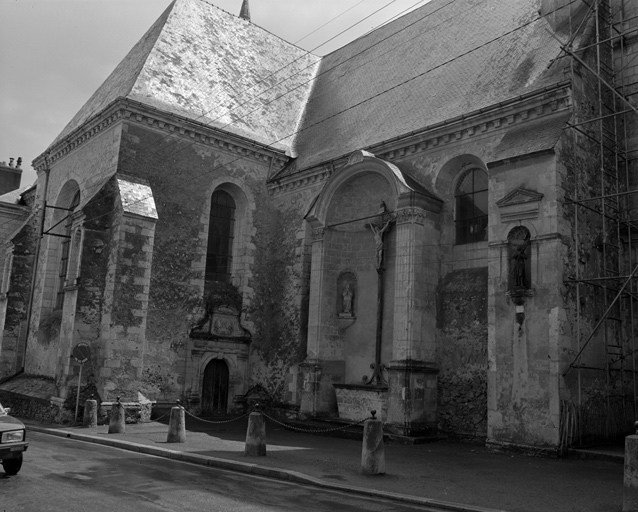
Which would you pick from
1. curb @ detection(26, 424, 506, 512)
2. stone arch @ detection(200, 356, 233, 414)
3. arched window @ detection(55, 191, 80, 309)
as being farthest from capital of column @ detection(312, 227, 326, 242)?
arched window @ detection(55, 191, 80, 309)

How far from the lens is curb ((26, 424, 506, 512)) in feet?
25.0

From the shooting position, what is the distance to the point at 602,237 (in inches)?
547

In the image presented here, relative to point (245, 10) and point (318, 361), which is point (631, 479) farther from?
point (245, 10)

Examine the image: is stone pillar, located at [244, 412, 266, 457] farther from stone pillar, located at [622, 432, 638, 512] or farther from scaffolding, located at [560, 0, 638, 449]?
stone pillar, located at [622, 432, 638, 512]

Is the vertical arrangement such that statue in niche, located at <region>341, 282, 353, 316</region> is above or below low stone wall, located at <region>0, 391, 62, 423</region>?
above

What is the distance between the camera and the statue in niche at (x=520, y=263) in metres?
12.9

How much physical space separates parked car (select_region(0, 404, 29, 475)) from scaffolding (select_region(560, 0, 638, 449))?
31.8 feet

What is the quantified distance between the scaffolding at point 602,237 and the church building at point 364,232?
0.07m

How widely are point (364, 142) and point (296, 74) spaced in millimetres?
8728

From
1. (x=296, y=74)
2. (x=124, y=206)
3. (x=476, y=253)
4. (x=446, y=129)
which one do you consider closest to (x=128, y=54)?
(x=296, y=74)

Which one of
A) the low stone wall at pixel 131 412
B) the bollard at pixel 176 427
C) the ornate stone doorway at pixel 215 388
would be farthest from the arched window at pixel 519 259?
the low stone wall at pixel 131 412

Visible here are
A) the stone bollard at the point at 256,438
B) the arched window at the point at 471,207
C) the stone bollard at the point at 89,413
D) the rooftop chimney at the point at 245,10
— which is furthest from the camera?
the rooftop chimney at the point at 245,10

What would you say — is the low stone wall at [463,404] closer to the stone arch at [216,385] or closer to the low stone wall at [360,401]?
the low stone wall at [360,401]

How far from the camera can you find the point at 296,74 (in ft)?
Result: 83.5
